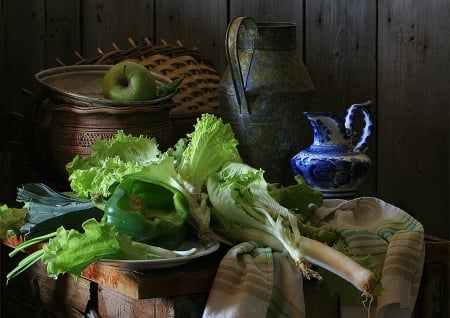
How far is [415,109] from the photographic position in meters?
1.95

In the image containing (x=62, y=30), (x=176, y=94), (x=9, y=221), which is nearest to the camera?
(x=9, y=221)

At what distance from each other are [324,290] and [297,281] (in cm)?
10

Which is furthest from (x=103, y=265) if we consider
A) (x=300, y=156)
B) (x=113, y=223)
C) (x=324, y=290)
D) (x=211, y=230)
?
(x=300, y=156)

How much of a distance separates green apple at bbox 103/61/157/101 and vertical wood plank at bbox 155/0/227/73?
1.65ft

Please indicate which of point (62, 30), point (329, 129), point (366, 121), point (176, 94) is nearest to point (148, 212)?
point (329, 129)

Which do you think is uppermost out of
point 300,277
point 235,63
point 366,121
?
point 235,63

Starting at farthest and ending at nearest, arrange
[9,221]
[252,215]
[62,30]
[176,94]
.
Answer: [62,30] → [176,94] → [9,221] → [252,215]

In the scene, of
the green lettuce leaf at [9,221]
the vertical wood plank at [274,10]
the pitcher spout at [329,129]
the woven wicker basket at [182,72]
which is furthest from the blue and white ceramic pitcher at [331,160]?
the vertical wood plank at [274,10]

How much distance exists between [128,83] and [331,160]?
0.38m

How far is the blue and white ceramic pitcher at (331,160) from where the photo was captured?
1.41m

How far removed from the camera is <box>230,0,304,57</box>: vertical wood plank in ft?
6.52

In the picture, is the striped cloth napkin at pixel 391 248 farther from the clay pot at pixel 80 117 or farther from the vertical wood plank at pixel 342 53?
the vertical wood plank at pixel 342 53

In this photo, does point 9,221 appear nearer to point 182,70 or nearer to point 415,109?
point 182,70

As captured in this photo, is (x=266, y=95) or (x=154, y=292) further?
(x=266, y=95)
